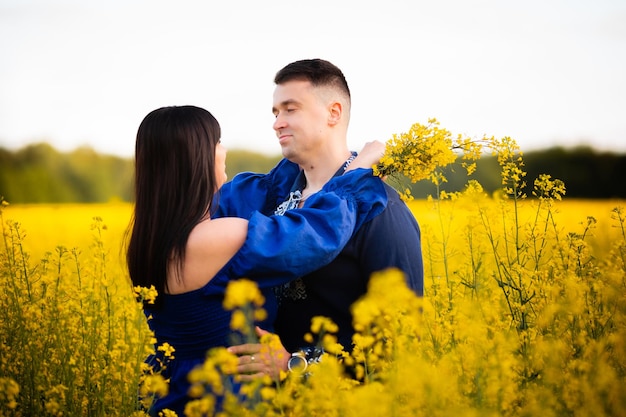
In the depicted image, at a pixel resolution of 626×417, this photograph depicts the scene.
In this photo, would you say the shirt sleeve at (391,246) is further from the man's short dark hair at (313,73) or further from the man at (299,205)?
the man's short dark hair at (313,73)

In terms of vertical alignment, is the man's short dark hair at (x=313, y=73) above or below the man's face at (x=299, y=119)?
above

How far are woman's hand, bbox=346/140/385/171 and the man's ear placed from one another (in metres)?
0.49

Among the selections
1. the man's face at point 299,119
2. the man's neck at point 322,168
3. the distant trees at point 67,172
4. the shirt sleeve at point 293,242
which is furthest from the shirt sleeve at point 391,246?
the distant trees at point 67,172

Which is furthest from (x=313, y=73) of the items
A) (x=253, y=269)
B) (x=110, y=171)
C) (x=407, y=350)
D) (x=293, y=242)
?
(x=110, y=171)

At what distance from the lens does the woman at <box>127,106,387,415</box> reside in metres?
3.07

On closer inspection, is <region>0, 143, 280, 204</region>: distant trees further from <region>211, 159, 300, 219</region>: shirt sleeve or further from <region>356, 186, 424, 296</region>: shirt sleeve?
<region>356, 186, 424, 296</region>: shirt sleeve

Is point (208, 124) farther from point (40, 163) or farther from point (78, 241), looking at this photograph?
point (40, 163)

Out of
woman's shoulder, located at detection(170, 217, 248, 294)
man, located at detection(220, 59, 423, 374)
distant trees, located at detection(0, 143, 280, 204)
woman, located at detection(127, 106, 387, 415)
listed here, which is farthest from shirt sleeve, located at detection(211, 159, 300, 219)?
distant trees, located at detection(0, 143, 280, 204)

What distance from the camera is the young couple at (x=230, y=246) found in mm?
3078

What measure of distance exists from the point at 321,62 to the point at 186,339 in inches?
79.5

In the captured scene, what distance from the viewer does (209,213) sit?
10.8 ft

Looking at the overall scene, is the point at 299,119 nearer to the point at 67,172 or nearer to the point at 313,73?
the point at 313,73

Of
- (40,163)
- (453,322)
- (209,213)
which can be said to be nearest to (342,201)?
(209,213)

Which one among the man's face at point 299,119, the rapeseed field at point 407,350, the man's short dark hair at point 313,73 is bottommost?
the rapeseed field at point 407,350
